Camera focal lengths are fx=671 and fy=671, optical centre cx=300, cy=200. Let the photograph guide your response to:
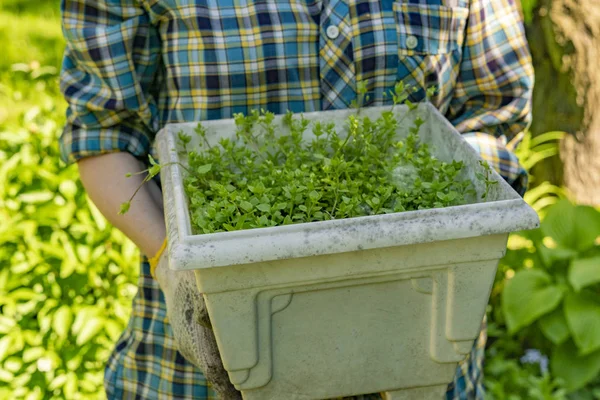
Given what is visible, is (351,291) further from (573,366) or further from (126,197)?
(573,366)

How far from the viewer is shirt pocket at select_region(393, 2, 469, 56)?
1.19 m

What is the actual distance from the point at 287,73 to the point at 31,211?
153 cm

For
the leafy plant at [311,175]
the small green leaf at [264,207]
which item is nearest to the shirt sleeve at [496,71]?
the leafy plant at [311,175]

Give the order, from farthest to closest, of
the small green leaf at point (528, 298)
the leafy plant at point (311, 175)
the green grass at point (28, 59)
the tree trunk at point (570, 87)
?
the green grass at point (28, 59)
the tree trunk at point (570, 87)
the small green leaf at point (528, 298)
the leafy plant at point (311, 175)

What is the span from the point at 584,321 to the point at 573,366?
0.60 ft

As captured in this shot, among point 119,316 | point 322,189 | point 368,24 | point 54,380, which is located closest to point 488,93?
point 368,24

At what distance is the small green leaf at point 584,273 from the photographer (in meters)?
2.21

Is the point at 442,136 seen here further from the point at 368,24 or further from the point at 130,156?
the point at 130,156

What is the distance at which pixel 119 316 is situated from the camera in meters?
2.33

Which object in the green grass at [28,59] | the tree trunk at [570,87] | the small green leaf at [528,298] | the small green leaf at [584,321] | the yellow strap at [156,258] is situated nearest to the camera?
the yellow strap at [156,258]

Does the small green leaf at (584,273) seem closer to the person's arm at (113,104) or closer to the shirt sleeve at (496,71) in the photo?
the shirt sleeve at (496,71)

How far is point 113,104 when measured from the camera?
3.79 feet

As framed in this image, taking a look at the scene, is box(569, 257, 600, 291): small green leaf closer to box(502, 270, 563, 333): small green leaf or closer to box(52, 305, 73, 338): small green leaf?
box(502, 270, 563, 333): small green leaf

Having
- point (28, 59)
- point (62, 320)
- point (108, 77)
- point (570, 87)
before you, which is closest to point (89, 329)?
point (62, 320)
